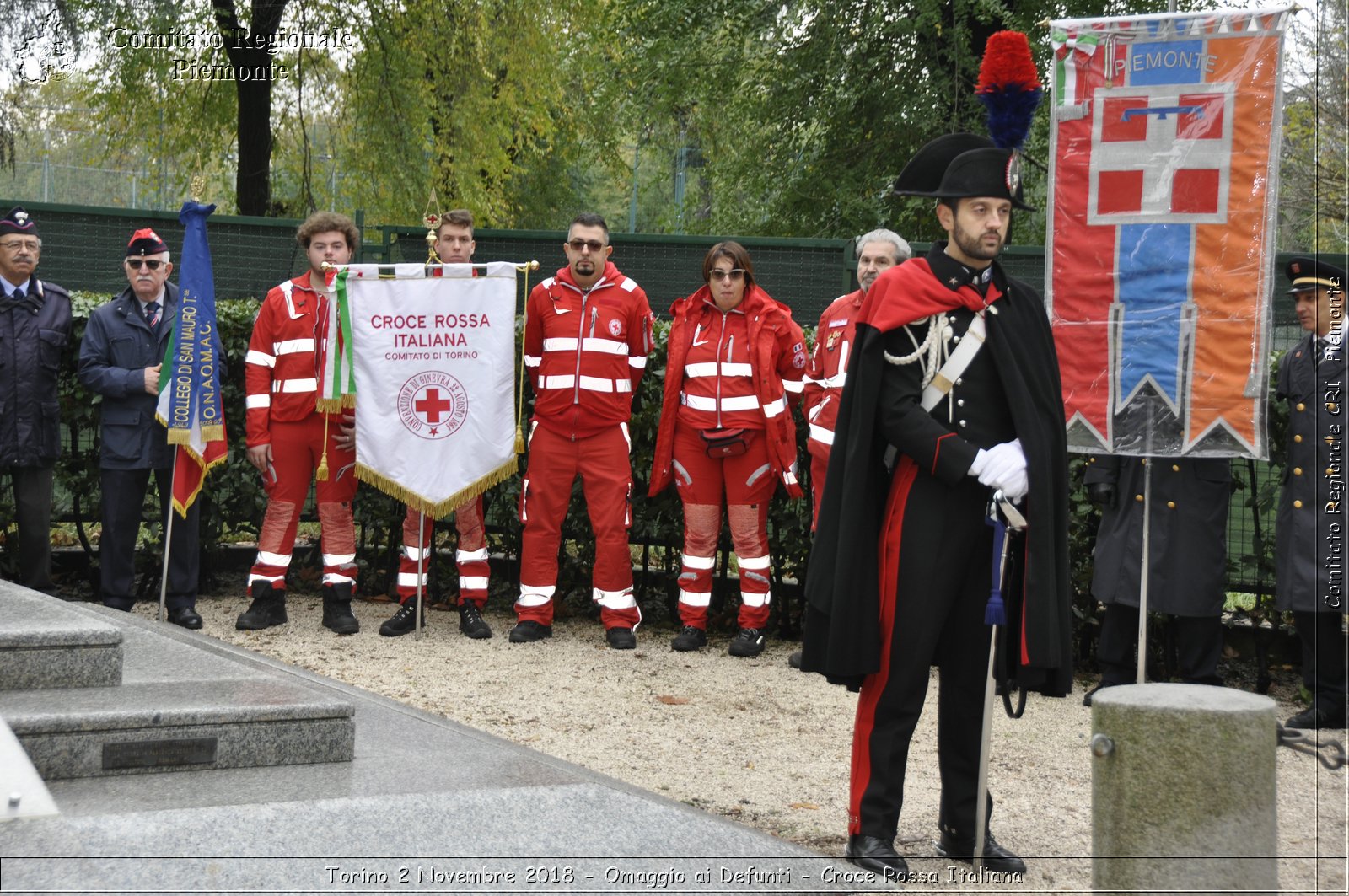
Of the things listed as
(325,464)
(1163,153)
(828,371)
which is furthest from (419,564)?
(1163,153)

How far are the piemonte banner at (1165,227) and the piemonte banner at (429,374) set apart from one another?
357 cm

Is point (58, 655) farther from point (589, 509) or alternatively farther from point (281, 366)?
point (589, 509)

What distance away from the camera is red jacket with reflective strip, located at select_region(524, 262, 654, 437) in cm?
852

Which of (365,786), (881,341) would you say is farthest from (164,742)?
(881,341)

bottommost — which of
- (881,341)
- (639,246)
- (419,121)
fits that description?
(881,341)

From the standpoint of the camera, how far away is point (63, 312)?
8.77 m

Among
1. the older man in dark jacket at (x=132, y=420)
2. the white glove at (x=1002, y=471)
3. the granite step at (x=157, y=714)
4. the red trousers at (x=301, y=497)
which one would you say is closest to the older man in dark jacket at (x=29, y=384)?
the older man in dark jacket at (x=132, y=420)

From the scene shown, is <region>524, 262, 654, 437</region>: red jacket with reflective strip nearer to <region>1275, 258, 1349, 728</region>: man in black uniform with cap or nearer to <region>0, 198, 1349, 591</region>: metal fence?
<region>1275, 258, 1349, 728</region>: man in black uniform with cap

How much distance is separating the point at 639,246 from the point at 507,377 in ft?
15.0

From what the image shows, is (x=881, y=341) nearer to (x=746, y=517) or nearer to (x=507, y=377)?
(x=746, y=517)

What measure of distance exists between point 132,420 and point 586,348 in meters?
2.64

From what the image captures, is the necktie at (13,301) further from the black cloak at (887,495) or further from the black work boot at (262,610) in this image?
the black cloak at (887,495)

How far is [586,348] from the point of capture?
28.0ft

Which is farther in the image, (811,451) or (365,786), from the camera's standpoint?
(811,451)
